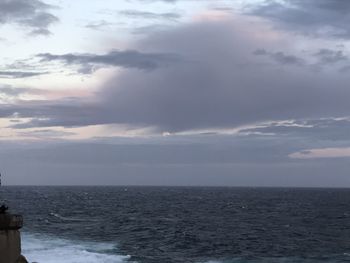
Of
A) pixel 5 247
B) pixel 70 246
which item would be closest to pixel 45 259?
pixel 70 246

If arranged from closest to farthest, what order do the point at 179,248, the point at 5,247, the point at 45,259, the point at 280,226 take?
1. the point at 5,247
2. the point at 45,259
3. the point at 179,248
4. the point at 280,226

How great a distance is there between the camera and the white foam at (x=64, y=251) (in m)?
40.1

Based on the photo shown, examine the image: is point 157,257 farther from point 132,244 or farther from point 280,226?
point 280,226

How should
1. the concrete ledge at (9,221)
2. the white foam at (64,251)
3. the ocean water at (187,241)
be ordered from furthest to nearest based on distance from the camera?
the ocean water at (187,241), the white foam at (64,251), the concrete ledge at (9,221)

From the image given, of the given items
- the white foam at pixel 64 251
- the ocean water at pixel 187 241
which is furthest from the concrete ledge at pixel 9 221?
the ocean water at pixel 187 241

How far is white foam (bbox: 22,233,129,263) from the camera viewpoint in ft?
132

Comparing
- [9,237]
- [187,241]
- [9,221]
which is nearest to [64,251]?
[187,241]

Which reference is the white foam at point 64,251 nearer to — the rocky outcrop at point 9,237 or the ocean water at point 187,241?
the ocean water at point 187,241

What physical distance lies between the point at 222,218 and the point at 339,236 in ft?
101

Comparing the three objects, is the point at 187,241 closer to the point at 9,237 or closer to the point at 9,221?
the point at 9,237

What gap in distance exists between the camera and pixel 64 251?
44875mm

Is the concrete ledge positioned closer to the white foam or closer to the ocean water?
the white foam

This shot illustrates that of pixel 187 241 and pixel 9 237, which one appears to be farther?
pixel 187 241

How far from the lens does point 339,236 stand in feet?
220
